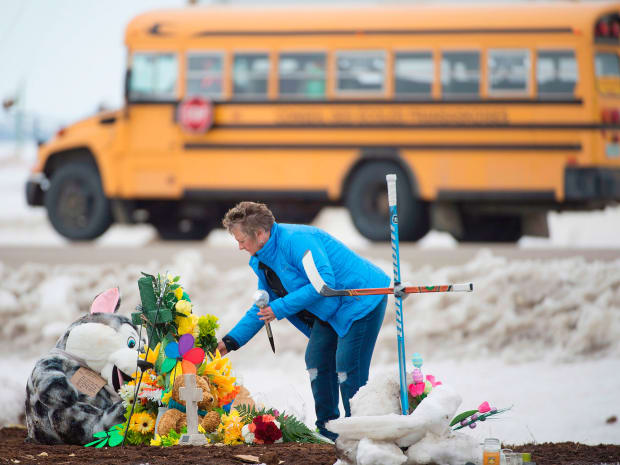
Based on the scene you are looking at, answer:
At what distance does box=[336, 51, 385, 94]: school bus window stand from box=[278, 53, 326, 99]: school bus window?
0.19m

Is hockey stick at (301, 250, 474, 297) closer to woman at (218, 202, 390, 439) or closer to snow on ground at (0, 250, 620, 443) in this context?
woman at (218, 202, 390, 439)

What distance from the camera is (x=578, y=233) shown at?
54.2ft

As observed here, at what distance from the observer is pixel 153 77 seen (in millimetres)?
10938

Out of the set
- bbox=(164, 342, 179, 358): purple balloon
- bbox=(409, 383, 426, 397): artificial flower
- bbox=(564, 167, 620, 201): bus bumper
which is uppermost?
bbox=(564, 167, 620, 201): bus bumper

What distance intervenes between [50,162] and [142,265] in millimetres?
2903

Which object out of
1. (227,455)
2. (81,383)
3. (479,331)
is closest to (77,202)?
(479,331)

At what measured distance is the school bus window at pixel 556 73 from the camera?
10000 millimetres

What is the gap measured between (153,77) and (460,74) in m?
3.20

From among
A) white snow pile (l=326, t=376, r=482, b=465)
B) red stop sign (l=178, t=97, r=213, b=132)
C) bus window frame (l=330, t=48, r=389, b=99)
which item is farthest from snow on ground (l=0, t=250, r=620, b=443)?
bus window frame (l=330, t=48, r=389, b=99)

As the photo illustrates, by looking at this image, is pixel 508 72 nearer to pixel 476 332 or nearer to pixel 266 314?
pixel 476 332

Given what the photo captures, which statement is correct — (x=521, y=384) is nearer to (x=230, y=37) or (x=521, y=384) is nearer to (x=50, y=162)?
(x=230, y=37)

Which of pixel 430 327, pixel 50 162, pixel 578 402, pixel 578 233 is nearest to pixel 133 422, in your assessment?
pixel 578 402

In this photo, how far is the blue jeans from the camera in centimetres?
447

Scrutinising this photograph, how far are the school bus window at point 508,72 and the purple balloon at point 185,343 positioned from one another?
648 cm
